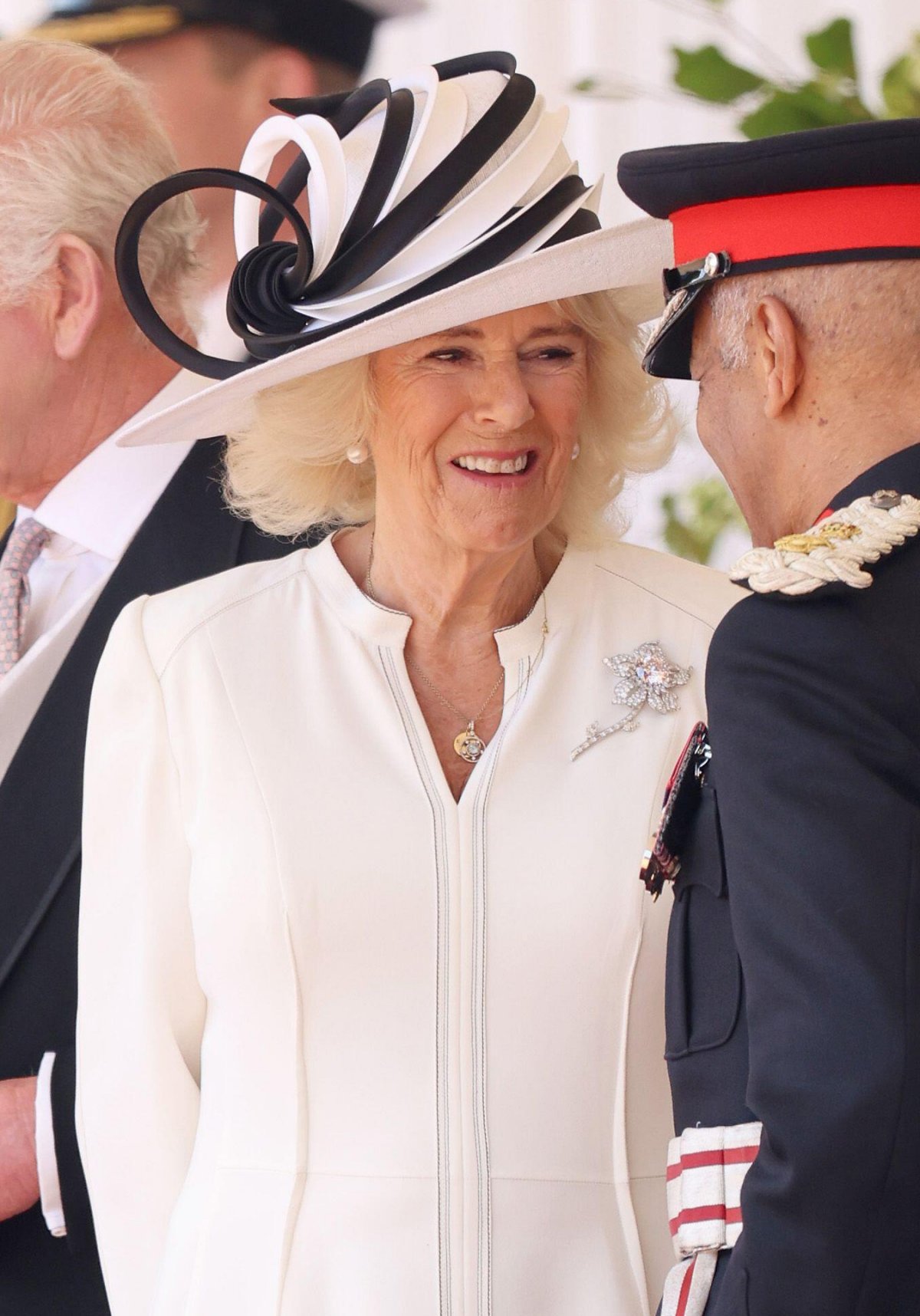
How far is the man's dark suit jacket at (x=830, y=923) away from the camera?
119 cm

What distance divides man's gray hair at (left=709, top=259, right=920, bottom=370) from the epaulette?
13 centimetres

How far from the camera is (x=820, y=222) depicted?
137 centimetres

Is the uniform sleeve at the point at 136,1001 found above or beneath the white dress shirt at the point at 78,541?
beneath

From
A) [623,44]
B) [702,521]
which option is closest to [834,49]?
[623,44]

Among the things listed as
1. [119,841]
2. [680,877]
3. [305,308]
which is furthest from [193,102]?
[680,877]

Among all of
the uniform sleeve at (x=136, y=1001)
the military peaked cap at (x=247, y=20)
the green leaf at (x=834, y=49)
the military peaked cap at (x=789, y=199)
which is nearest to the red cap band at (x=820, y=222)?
the military peaked cap at (x=789, y=199)

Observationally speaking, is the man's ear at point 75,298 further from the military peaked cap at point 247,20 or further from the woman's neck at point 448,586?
the military peaked cap at point 247,20

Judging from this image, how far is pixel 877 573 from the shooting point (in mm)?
1315

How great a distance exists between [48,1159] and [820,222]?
1492 mm

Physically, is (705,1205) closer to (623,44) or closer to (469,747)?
(469,747)

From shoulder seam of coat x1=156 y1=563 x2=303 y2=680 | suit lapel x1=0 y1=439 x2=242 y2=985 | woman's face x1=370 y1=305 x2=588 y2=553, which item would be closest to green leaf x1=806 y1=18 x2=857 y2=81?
woman's face x1=370 y1=305 x2=588 y2=553

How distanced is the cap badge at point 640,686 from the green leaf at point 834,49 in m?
1.40

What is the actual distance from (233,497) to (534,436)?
0.54m

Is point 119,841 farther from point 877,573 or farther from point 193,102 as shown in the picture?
point 193,102
